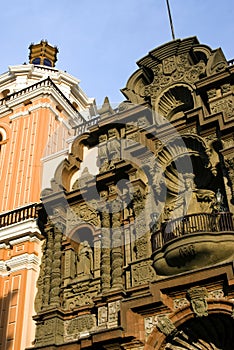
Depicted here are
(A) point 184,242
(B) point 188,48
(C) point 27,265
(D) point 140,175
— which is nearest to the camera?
(A) point 184,242

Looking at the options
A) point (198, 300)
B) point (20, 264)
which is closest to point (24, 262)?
point (20, 264)

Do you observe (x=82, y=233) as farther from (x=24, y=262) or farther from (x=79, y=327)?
(x=79, y=327)

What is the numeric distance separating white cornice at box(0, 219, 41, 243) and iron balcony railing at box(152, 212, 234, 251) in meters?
4.43

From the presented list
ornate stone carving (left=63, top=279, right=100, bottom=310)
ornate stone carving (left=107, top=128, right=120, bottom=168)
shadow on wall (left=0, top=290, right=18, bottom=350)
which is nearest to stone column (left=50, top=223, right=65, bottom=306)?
ornate stone carving (left=63, top=279, right=100, bottom=310)

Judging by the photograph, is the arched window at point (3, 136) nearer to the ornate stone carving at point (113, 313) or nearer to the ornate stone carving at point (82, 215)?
the ornate stone carving at point (82, 215)

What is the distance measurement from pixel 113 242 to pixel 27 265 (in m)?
3.05

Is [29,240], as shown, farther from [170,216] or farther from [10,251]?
[170,216]

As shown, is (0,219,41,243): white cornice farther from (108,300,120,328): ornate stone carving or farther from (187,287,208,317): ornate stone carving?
(187,287,208,317): ornate stone carving

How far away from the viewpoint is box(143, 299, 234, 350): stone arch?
1126cm

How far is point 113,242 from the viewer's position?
44.4ft

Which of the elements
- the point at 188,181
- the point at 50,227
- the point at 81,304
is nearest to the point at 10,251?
the point at 50,227

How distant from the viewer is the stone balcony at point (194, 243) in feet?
38.1

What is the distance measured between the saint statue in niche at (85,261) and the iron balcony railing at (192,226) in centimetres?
219

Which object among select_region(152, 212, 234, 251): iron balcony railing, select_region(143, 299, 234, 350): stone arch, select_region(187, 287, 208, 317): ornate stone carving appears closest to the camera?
select_region(187, 287, 208, 317): ornate stone carving
